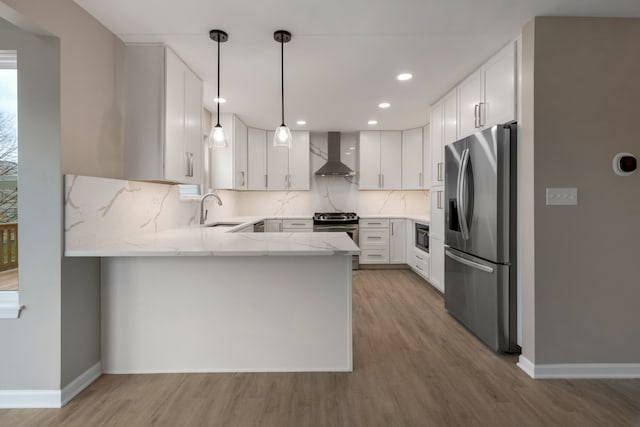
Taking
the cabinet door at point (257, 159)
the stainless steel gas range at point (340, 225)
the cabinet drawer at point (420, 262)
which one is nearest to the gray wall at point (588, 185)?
the cabinet drawer at point (420, 262)

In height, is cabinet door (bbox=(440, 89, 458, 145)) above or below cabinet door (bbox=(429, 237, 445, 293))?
above

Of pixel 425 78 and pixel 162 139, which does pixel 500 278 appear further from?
pixel 162 139

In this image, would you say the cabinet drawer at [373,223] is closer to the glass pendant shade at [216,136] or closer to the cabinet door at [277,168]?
the cabinet door at [277,168]

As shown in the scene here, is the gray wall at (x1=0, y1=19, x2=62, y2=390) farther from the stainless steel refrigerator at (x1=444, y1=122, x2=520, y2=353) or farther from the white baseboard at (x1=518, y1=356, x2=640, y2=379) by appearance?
the white baseboard at (x1=518, y1=356, x2=640, y2=379)

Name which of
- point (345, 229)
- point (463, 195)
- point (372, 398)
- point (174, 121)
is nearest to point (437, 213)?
point (463, 195)

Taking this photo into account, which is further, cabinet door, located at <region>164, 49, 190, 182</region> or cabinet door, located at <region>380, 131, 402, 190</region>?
cabinet door, located at <region>380, 131, 402, 190</region>

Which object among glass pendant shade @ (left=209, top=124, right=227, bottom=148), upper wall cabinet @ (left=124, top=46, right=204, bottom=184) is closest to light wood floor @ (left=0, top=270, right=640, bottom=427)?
upper wall cabinet @ (left=124, top=46, right=204, bottom=184)

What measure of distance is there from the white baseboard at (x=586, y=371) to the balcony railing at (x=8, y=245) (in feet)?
10.9

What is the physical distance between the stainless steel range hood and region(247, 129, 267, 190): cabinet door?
92cm

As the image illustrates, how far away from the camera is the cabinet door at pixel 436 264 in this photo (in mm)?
3666

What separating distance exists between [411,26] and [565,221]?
65.5 inches

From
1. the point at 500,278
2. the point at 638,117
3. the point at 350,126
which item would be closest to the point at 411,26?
the point at 638,117

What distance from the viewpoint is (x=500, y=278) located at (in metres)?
2.34

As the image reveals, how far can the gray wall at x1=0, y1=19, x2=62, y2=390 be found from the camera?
69.4 inches
